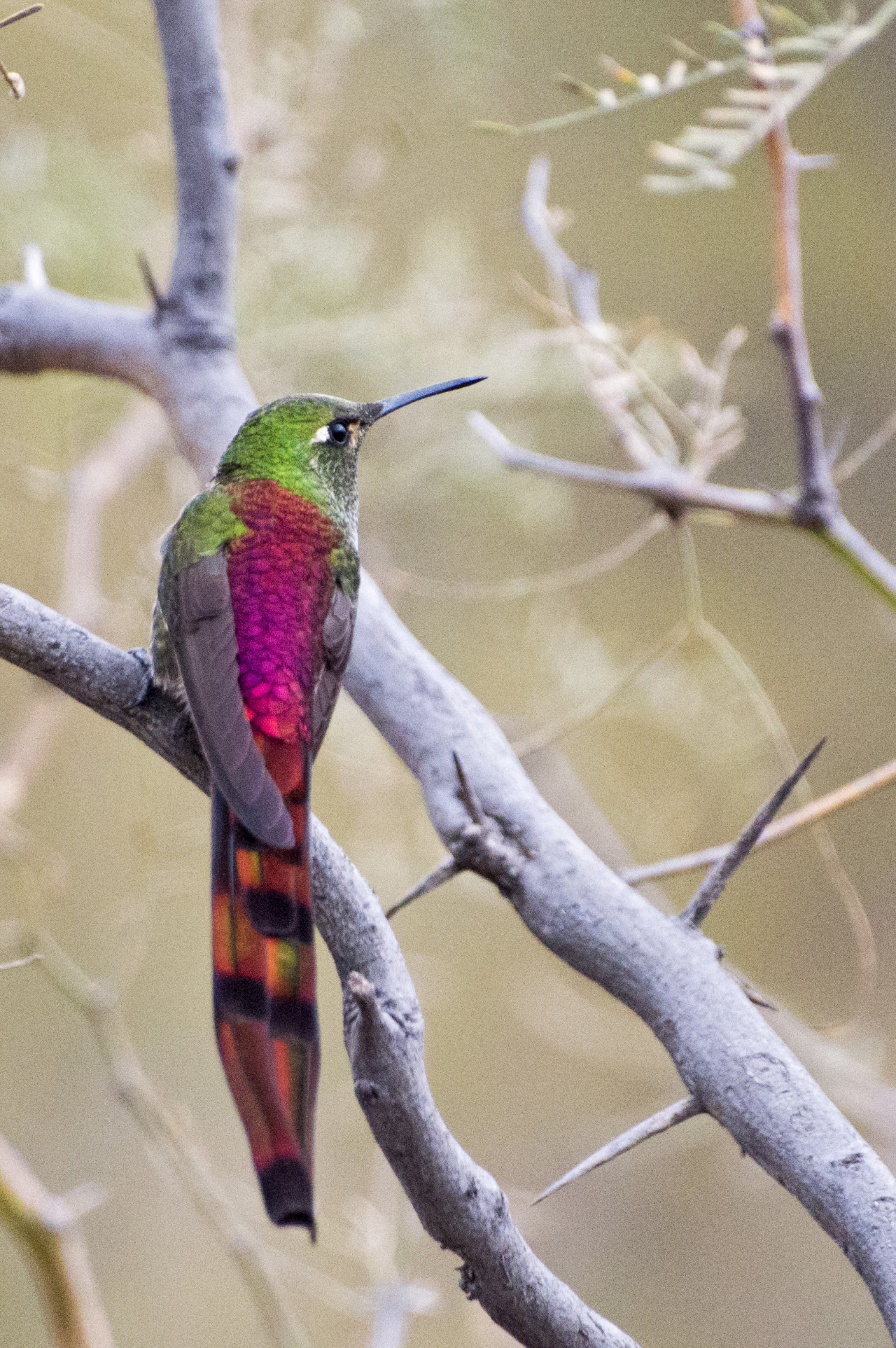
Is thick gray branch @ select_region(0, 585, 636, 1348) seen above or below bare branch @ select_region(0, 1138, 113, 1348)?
above

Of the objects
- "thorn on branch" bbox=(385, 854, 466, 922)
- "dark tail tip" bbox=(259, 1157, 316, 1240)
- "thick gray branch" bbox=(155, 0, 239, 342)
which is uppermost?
"thick gray branch" bbox=(155, 0, 239, 342)

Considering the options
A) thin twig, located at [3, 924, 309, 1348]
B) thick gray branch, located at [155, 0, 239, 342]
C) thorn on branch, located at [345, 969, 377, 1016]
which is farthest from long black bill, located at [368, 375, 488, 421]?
thin twig, located at [3, 924, 309, 1348]

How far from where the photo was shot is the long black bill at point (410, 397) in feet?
1.63

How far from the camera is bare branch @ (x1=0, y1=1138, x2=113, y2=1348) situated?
2.37 feet

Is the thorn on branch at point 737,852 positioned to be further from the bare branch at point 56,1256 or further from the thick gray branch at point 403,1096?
the bare branch at point 56,1256

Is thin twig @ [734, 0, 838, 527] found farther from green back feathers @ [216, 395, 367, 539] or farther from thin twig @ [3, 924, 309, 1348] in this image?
thin twig @ [3, 924, 309, 1348]

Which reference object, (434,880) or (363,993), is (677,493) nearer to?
(434,880)

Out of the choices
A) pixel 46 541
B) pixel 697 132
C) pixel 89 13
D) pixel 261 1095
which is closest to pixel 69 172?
pixel 89 13

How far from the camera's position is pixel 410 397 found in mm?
538

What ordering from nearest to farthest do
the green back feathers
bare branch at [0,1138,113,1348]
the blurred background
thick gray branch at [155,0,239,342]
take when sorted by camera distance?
the green back feathers → thick gray branch at [155,0,239,342] → bare branch at [0,1138,113,1348] → the blurred background

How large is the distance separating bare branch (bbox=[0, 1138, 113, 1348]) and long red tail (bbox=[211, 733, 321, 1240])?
1.45 ft

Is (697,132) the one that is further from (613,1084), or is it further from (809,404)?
(613,1084)

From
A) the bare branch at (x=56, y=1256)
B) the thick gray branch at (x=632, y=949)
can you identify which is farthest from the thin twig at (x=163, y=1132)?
the thick gray branch at (x=632, y=949)

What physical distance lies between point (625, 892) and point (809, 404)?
231 mm
